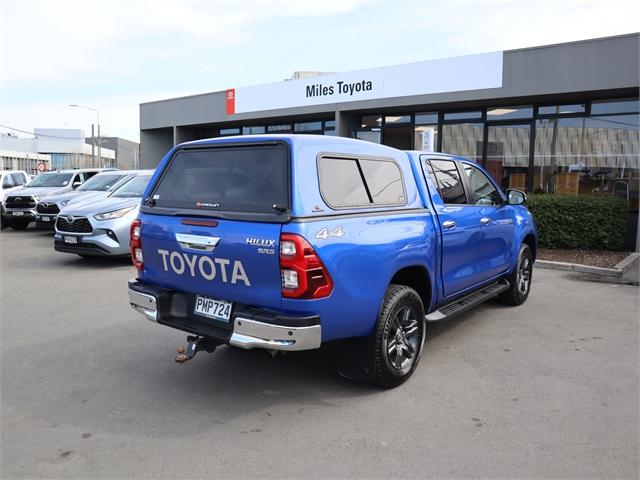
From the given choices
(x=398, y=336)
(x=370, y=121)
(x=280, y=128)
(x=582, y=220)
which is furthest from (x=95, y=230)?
(x=280, y=128)

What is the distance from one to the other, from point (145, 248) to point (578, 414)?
137 inches

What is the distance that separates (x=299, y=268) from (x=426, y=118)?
13097 millimetres

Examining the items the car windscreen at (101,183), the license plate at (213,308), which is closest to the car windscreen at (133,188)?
the car windscreen at (101,183)

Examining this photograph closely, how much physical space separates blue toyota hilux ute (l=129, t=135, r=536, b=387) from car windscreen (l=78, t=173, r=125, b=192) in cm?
941

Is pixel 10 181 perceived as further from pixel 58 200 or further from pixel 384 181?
pixel 384 181

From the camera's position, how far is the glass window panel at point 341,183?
3684mm

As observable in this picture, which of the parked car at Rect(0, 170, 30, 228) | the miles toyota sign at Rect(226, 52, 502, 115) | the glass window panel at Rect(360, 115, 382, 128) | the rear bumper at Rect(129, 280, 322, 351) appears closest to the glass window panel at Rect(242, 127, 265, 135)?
the miles toyota sign at Rect(226, 52, 502, 115)

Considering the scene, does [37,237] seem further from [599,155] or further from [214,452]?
[599,155]

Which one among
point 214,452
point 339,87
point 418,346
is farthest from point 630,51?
Answer: point 214,452

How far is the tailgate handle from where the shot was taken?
3600 mm

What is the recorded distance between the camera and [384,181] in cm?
433

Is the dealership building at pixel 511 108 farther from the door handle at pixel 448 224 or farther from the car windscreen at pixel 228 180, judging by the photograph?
the car windscreen at pixel 228 180

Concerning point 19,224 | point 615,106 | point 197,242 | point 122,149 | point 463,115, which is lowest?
point 19,224

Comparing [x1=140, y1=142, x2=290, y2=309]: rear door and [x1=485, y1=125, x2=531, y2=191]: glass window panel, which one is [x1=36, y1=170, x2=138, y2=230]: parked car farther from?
[x1=485, y1=125, x2=531, y2=191]: glass window panel
